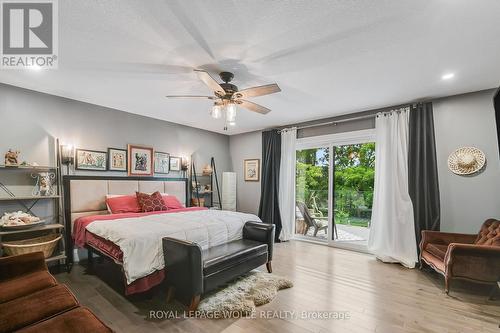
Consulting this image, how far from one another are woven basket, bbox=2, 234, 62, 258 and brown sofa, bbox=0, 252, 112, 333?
925mm

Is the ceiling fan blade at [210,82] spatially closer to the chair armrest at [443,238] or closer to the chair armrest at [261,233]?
the chair armrest at [261,233]

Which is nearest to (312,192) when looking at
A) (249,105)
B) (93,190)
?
(249,105)

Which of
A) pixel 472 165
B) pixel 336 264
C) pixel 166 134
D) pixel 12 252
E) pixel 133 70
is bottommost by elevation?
pixel 336 264

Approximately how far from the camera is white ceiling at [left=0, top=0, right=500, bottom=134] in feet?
5.56

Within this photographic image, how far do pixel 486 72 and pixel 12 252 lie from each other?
591 cm

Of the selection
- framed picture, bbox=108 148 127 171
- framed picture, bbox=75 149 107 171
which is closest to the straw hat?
framed picture, bbox=108 148 127 171

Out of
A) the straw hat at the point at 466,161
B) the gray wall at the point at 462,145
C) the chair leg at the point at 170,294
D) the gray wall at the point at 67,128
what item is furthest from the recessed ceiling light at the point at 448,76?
the gray wall at the point at 67,128

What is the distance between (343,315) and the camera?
2268 mm

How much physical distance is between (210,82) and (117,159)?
274cm

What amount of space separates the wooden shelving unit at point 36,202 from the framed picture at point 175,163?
1930mm

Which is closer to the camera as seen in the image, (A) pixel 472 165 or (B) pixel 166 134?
(A) pixel 472 165

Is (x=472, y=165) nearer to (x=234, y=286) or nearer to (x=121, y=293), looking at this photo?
(x=234, y=286)

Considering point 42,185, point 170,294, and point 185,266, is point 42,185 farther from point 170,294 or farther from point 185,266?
point 185,266

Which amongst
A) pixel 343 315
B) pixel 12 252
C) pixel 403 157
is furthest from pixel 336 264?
pixel 12 252
